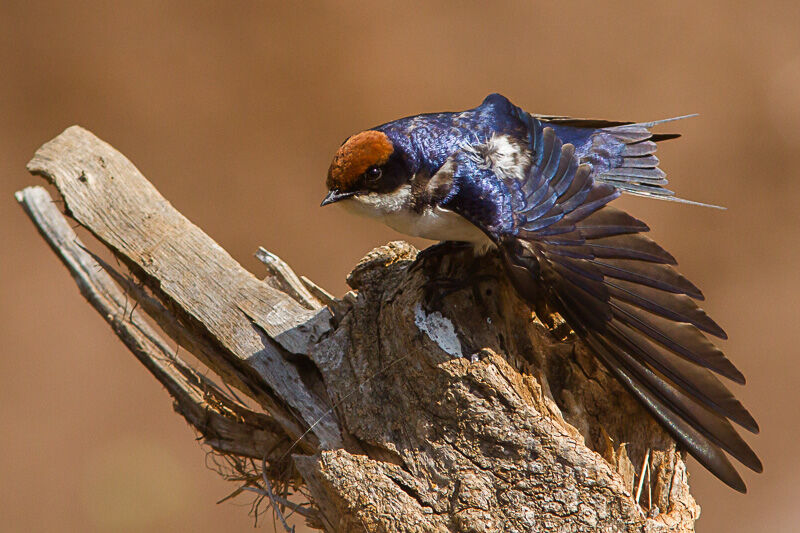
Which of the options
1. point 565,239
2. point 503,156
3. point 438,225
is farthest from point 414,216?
point 565,239

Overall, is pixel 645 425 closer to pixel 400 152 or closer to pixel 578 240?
pixel 578 240

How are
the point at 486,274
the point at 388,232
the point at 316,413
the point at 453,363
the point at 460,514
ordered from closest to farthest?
1. the point at 460,514
2. the point at 453,363
3. the point at 316,413
4. the point at 486,274
5. the point at 388,232

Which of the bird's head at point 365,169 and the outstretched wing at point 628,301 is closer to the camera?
the outstretched wing at point 628,301

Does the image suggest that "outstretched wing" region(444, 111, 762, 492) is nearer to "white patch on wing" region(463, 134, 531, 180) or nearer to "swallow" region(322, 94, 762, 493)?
"swallow" region(322, 94, 762, 493)

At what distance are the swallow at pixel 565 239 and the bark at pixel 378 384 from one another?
0.38 ft

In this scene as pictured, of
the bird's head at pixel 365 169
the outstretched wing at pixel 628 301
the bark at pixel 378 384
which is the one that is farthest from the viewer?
the bird's head at pixel 365 169

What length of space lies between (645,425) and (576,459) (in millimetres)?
409

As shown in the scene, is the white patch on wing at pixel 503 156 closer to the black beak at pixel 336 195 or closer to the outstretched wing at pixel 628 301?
the outstretched wing at pixel 628 301

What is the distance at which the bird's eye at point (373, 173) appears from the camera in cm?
268

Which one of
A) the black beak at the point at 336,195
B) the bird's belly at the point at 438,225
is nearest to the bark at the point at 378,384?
the bird's belly at the point at 438,225

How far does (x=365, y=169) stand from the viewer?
2.67 metres

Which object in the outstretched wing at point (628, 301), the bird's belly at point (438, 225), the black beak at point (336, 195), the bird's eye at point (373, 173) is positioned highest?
the black beak at point (336, 195)

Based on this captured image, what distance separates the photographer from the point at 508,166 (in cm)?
274

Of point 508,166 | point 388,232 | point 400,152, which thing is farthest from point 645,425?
point 388,232
